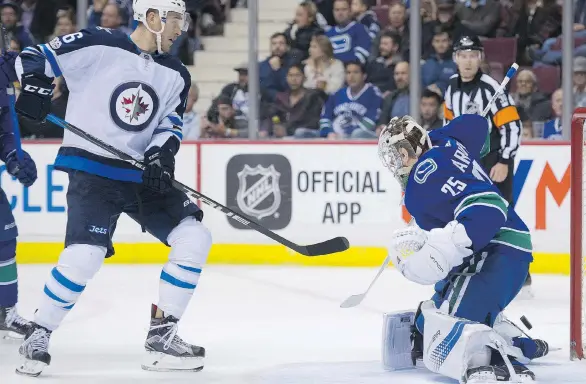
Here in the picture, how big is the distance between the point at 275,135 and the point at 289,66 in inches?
16.4

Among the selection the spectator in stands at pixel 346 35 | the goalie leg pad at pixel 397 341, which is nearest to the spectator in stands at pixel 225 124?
the spectator in stands at pixel 346 35

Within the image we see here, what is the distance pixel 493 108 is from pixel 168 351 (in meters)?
2.11

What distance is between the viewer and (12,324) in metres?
4.34

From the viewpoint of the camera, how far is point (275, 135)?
21.9 ft

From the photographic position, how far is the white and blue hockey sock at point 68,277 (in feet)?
11.8

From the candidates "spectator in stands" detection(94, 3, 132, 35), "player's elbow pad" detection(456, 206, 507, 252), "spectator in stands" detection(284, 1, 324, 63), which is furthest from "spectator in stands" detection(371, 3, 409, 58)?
"player's elbow pad" detection(456, 206, 507, 252)

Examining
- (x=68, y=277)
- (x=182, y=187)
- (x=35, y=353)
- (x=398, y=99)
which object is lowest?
(x=35, y=353)

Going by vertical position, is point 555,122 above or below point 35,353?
above

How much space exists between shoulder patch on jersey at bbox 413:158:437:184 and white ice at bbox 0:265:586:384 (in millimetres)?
583

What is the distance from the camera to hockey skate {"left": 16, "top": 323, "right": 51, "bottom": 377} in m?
3.64

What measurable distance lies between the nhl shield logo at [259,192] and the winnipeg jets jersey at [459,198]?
290 cm

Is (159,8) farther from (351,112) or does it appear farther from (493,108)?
(351,112)

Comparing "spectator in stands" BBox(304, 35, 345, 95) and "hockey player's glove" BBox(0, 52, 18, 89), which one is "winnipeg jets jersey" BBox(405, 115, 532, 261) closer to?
"hockey player's glove" BBox(0, 52, 18, 89)

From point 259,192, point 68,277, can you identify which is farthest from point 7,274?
point 259,192
